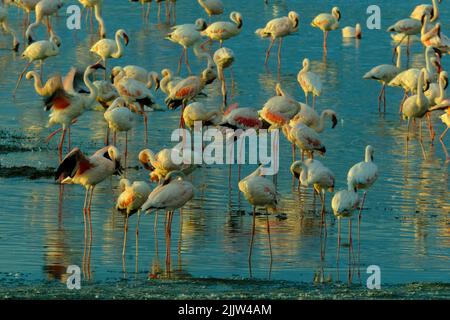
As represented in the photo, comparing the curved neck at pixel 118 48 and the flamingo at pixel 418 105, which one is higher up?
the curved neck at pixel 118 48

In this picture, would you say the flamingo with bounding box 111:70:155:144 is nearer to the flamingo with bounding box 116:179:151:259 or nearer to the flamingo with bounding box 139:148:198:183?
the flamingo with bounding box 139:148:198:183

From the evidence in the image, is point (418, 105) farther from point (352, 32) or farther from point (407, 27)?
point (352, 32)

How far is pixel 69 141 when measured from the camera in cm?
1565

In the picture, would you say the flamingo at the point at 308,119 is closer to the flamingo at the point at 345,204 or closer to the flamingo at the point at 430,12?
the flamingo at the point at 345,204

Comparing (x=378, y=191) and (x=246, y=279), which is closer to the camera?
(x=246, y=279)

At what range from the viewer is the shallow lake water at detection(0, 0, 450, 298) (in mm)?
10375

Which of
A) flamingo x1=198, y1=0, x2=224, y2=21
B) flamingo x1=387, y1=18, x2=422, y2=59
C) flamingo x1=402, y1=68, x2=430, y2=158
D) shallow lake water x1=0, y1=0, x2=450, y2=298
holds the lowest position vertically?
shallow lake water x1=0, y1=0, x2=450, y2=298

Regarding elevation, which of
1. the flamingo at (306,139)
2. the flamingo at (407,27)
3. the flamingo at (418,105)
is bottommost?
the flamingo at (306,139)

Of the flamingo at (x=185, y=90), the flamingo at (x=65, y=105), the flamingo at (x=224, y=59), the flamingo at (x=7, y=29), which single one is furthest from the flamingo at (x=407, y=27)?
the flamingo at (x=65, y=105)

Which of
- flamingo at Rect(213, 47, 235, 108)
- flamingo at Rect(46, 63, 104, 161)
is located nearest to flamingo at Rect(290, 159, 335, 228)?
flamingo at Rect(46, 63, 104, 161)

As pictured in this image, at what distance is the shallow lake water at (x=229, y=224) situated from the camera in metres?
10.4
